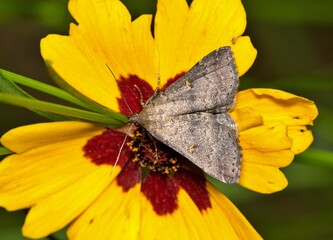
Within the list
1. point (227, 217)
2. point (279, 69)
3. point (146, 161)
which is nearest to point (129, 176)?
point (146, 161)

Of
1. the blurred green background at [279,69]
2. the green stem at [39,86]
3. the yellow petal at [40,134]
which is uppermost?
the green stem at [39,86]

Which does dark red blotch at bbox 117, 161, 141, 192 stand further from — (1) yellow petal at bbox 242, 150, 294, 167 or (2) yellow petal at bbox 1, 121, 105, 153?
(1) yellow petal at bbox 242, 150, 294, 167

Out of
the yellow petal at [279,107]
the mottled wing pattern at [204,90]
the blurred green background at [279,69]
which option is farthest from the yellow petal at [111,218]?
the blurred green background at [279,69]

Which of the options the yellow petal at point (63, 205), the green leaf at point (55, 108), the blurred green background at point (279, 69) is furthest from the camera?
the blurred green background at point (279, 69)

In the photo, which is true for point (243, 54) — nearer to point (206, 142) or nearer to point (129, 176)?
point (206, 142)

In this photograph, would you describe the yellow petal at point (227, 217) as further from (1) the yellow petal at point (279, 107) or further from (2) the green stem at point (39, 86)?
(2) the green stem at point (39, 86)

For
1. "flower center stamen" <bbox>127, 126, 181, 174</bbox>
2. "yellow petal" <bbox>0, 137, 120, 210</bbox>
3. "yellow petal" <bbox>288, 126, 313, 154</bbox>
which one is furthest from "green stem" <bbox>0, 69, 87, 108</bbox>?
"yellow petal" <bbox>288, 126, 313, 154</bbox>
